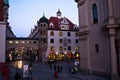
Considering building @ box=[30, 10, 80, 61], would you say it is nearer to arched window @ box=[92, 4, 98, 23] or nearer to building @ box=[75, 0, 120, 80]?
building @ box=[75, 0, 120, 80]

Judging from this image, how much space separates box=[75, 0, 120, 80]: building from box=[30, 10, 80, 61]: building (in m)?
39.1

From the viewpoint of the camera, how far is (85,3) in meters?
33.5

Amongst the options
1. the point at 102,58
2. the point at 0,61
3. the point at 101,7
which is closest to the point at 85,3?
the point at 101,7

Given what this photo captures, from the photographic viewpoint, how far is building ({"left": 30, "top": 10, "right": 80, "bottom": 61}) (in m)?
73.2

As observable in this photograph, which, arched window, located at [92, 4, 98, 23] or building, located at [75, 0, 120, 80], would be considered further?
arched window, located at [92, 4, 98, 23]

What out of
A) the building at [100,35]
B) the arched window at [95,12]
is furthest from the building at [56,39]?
the arched window at [95,12]

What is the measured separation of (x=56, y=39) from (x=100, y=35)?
4630 cm

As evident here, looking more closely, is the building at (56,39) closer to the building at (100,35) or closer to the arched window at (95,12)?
the building at (100,35)

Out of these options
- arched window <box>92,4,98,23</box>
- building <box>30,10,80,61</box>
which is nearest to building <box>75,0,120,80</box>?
arched window <box>92,4,98,23</box>

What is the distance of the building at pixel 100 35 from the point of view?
2614cm

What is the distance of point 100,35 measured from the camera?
2938cm

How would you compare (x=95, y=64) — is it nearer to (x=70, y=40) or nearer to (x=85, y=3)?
(x=85, y=3)

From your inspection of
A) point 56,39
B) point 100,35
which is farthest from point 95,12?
point 56,39

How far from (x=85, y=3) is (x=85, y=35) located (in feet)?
→ 17.3
